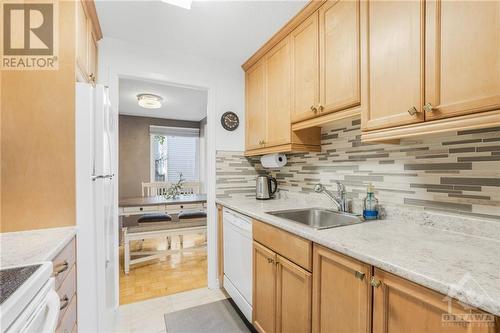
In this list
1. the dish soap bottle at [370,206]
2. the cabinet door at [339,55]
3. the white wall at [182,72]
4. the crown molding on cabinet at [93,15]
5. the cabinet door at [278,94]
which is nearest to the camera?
the cabinet door at [339,55]

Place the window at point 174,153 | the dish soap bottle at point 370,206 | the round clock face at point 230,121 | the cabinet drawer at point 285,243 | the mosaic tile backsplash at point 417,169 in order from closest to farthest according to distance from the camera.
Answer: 1. the mosaic tile backsplash at point 417,169
2. the cabinet drawer at point 285,243
3. the dish soap bottle at point 370,206
4. the round clock face at point 230,121
5. the window at point 174,153

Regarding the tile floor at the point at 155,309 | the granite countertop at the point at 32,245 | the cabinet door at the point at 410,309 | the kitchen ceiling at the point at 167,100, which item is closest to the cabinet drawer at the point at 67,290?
Result: the granite countertop at the point at 32,245

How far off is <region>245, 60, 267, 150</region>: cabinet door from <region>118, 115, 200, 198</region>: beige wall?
3.06 m

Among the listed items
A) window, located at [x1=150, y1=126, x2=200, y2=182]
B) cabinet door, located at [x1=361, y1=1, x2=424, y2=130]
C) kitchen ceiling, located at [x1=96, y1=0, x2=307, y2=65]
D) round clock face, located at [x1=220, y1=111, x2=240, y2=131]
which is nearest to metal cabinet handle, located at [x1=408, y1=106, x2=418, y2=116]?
cabinet door, located at [x1=361, y1=1, x2=424, y2=130]

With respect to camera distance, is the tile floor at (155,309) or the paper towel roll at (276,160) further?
the paper towel roll at (276,160)

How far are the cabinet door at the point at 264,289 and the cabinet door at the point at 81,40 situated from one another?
5.06 feet

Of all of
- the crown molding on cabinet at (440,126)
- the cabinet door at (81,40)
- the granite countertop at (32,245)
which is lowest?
the granite countertop at (32,245)

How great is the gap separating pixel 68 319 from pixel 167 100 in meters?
3.29

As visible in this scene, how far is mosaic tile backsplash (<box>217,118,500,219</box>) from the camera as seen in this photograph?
100 centimetres

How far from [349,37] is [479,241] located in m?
1.16

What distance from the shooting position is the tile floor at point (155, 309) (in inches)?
67.9

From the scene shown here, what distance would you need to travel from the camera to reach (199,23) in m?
1.80

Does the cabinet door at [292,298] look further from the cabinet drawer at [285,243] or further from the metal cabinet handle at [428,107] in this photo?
the metal cabinet handle at [428,107]

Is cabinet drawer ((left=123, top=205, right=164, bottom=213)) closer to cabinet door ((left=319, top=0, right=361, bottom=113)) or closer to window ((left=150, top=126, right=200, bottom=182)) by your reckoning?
window ((left=150, top=126, right=200, bottom=182))
